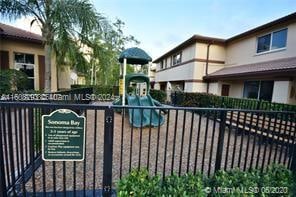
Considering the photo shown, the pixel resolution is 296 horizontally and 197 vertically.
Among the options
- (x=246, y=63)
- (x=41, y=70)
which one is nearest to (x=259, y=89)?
(x=246, y=63)

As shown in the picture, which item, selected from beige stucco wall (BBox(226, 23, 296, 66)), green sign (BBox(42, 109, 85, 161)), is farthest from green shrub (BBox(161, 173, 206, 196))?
beige stucco wall (BBox(226, 23, 296, 66))

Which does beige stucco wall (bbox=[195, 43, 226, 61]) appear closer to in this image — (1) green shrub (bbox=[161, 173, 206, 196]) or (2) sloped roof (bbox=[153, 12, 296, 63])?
(2) sloped roof (bbox=[153, 12, 296, 63])

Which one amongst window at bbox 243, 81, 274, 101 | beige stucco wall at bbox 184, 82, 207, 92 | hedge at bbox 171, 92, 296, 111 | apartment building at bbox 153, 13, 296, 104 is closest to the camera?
hedge at bbox 171, 92, 296, 111

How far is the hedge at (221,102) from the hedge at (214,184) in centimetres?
470

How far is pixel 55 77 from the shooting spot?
1445 centimetres

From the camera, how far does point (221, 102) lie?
11.0 metres

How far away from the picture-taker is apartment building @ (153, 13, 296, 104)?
389 inches

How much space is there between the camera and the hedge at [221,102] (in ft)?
25.3

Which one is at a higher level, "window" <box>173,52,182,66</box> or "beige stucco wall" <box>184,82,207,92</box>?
"window" <box>173,52,182,66</box>

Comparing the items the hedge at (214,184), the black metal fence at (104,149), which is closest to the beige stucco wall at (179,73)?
the black metal fence at (104,149)

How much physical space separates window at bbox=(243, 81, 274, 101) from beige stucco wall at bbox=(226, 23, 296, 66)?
1699 mm

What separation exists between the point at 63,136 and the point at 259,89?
1226 cm

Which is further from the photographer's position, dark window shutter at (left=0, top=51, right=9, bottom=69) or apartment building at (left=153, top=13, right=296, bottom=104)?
dark window shutter at (left=0, top=51, right=9, bottom=69)

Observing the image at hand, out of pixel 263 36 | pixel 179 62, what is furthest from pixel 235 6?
pixel 179 62
